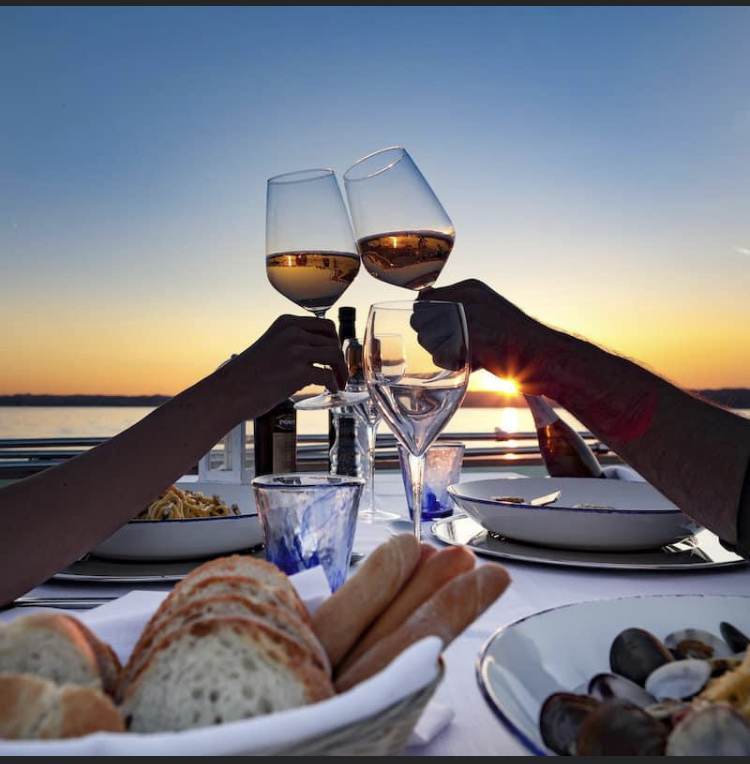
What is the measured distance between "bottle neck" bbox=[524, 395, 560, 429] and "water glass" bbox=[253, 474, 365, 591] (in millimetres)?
967

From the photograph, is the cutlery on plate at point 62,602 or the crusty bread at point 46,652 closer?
the crusty bread at point 46,652

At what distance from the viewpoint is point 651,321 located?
14648 millimetres

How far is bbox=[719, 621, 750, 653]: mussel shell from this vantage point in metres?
0.55

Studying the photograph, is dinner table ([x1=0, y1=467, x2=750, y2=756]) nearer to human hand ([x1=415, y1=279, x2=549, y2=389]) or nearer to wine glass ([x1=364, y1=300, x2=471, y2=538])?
wine glass ([x1=364, y1=300, x2=471, y2=538])

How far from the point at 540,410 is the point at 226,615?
1416mm

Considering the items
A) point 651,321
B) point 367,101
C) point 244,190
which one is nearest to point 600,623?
point 367,101

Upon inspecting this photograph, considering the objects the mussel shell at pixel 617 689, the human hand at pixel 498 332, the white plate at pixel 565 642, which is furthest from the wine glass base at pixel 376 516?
the mussel shell at pixel 617 689

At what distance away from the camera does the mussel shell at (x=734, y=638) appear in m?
0.55

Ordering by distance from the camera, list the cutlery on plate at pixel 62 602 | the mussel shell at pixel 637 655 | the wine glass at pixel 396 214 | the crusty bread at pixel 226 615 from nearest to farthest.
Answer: the crusty bread at pixel 226 615
the mussel shell at pixel 637 655
the cutlery on plate at pixel 62 602
the wine glass at pixel 396 214

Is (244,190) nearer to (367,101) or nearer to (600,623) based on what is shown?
(367,101)

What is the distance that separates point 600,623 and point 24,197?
15424mm

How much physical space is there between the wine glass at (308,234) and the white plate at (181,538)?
40 cm

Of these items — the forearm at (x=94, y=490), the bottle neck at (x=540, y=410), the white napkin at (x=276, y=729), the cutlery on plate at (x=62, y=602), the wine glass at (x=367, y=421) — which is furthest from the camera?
the bottle neck at (x=540, y=410)

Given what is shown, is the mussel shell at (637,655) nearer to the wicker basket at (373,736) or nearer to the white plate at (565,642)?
the white plate at (565,642)
